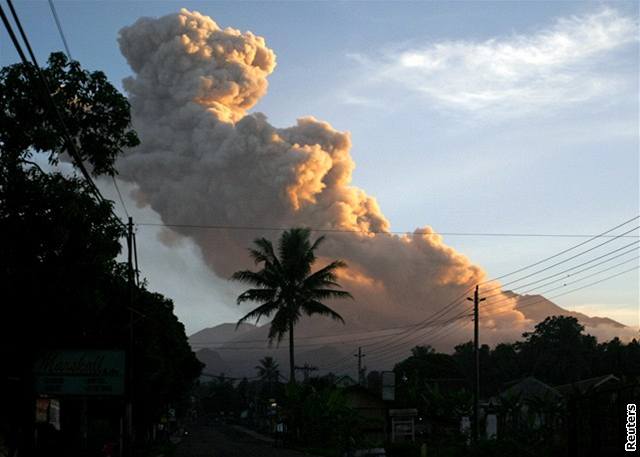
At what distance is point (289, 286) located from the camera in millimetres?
71500

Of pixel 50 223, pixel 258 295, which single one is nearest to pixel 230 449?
pixel 258 295

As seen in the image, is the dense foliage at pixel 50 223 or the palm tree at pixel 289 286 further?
A: the palm tree at pixel 289 286

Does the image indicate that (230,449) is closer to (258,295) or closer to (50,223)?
(258,295)

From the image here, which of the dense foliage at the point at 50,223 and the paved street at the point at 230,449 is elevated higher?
the dense foliage at the point at 50,223

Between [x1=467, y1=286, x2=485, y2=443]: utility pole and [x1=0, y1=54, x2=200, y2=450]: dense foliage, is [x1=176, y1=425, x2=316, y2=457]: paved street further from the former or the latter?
[x1=0, y1=54, x2=200, y2=450]: dense foliage

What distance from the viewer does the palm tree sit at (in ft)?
233

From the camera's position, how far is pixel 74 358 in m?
37.4

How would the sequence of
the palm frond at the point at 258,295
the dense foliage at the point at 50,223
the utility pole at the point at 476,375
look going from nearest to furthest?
the dense foliage at the point at 50,223 → the utility pole at the point at 476,375 → the palm frond at the point at 258,295

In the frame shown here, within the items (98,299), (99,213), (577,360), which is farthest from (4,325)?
(577,360)

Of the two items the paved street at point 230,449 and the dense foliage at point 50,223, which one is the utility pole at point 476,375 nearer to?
the paved street at point 230,449

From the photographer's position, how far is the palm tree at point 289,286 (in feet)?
233

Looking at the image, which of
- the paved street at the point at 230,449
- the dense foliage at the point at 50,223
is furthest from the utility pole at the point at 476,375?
the dense foliage at the point at 50,223

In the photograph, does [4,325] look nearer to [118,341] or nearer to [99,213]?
→ [99,213]

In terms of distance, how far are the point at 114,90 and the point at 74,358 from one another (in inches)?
544
